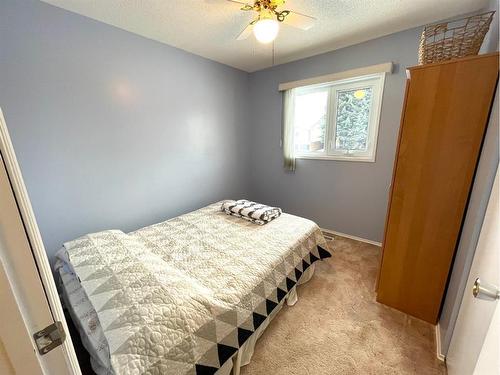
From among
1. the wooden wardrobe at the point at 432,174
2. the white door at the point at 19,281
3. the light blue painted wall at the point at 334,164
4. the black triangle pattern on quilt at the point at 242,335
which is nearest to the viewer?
the white door at the point at 19,281

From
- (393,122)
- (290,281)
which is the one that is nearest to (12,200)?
(290,281)

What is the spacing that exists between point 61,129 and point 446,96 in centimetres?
290

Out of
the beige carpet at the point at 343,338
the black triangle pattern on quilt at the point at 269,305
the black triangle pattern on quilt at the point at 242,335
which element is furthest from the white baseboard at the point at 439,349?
the black triangle pattern on quilt at the point at 242,335

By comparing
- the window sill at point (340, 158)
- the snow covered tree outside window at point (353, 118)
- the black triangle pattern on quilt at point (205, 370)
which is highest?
the snow covered tree outside window at point (353, 118)

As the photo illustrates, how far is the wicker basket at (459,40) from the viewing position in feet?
4.07

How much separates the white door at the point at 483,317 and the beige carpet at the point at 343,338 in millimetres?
273

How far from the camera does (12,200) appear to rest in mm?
428

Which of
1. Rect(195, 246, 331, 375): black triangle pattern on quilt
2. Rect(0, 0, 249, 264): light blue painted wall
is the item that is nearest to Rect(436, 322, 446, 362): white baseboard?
Rect(195, 246, 331, 375): black triangle pattern on quilt

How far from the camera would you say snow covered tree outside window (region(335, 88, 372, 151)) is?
2.53 metres

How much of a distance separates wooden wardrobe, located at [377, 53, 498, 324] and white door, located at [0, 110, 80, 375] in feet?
6.38

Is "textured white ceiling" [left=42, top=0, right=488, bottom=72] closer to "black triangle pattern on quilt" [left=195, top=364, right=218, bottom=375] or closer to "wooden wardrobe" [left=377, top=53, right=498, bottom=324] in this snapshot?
"wooden wardrobe" [left=377, top=53, right=498, bottom=324]

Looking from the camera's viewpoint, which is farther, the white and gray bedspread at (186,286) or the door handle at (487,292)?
the white and gray bedspread at (186,286)

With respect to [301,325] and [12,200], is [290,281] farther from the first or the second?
[12,200]

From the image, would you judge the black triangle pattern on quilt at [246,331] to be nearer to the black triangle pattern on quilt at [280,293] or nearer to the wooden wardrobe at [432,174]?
the black triangle pattern on quilt at [280,293]
